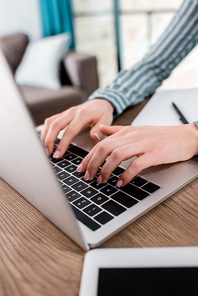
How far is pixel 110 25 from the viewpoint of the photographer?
3.94m

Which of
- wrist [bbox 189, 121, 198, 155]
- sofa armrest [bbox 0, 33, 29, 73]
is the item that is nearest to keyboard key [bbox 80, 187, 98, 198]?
wrist [bbox 189, 121, 198, 155]

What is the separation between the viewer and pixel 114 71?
14.3 feet

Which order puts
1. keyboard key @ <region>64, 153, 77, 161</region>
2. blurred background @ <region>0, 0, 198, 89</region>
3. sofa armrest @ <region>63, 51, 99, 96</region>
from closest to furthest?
keyboard key @ <region>64, 153, 77, 161</region>, sofa armrest @ <region>63, 51, 99, 96</region>, blurred background @ <region>0, 0, 198, 89</region>

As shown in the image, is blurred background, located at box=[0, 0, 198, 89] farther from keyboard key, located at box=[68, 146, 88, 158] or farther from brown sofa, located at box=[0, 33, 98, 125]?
keyboard key, located at box=[68, 146, 88, 158]

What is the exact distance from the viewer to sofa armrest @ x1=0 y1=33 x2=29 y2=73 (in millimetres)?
2980

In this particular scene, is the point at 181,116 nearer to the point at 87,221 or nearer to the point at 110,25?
the point at 87,221

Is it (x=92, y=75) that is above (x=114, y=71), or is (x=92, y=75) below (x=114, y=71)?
above

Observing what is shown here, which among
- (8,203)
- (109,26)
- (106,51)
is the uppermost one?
(8,203)

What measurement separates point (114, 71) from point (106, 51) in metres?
0.33

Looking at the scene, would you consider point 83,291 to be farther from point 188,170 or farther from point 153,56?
point 153,56

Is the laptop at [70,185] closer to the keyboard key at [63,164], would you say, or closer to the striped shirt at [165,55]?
the keyboard key at [63,164]

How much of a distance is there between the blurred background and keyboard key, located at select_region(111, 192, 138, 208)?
3072 mm

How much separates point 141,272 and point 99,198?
154 millimetres

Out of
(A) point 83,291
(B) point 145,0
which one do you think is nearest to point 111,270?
(A) point 83,291
